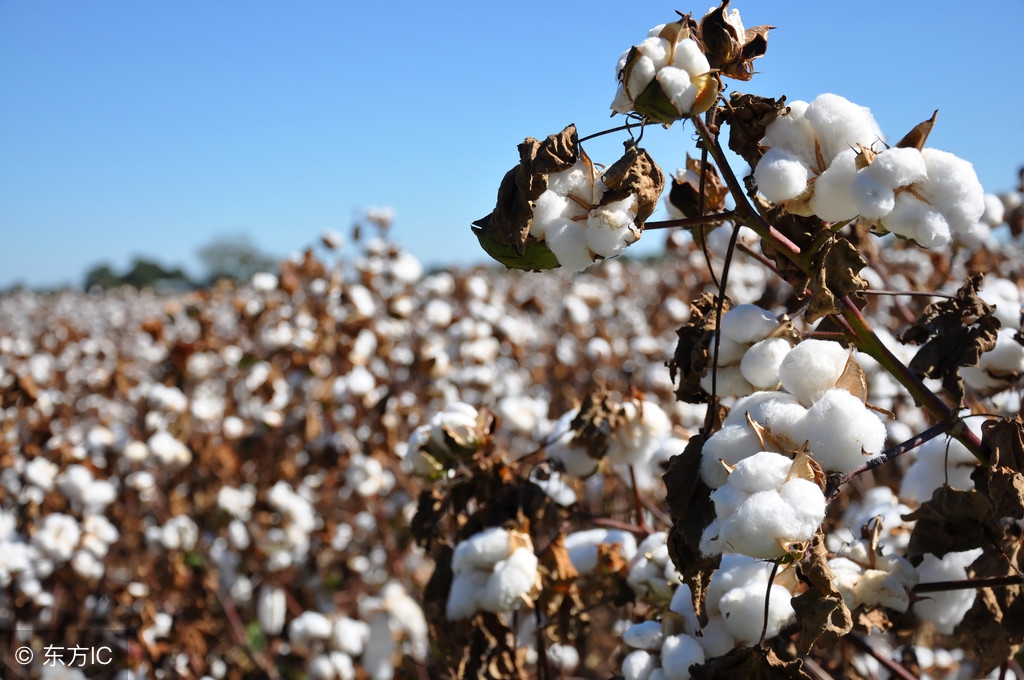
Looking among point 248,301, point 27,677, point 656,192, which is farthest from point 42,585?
point 656,192

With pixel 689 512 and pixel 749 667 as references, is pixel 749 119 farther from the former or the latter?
pixel 749 667

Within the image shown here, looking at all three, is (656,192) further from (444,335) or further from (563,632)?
(444,335)

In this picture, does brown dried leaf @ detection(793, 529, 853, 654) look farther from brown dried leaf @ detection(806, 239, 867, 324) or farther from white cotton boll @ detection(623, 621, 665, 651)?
white cotton boll @ detection(623, 621, 665, 651)

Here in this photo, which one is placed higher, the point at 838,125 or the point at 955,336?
the point at 838,125

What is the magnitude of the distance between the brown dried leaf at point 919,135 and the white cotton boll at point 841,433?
287mm

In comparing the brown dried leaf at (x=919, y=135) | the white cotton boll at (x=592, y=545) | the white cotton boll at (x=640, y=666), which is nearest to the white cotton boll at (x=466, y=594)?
the white cotton boll at (x=592, y=545)

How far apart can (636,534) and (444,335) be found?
2.58m

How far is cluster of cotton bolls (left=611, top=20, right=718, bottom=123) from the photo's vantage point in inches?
33.5

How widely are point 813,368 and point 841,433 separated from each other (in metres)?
0.09

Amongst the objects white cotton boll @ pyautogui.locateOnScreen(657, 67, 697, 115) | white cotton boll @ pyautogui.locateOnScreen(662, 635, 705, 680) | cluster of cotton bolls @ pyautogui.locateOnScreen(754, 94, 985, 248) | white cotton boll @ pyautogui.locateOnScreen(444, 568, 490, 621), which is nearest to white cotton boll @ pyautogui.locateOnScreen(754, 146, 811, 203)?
cluster of cotton bolls @ pyautogui.locateOnScreen(754, 94, 985, 248)

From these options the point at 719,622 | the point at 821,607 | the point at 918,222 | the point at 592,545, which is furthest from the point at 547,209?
the point at 592,545

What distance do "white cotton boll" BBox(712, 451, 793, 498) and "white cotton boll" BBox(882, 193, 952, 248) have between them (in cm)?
28

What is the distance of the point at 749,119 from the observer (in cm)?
95

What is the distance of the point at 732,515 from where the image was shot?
2.58 ft
